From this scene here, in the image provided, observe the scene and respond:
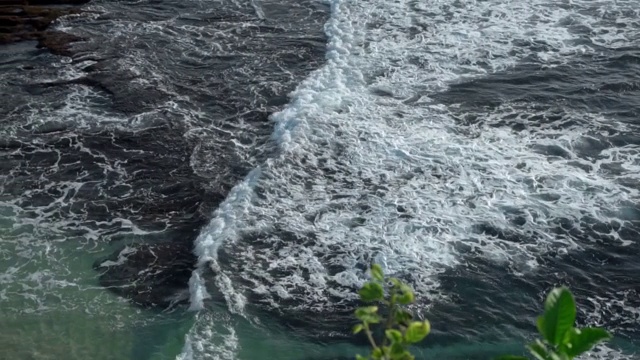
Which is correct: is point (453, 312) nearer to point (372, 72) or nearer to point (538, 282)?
point (538, 282)

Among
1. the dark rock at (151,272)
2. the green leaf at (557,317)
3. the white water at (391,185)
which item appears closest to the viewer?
the green leaf at (557,317)

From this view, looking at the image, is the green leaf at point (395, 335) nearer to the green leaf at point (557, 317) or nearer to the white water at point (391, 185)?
the green leaf at point (557, 317)

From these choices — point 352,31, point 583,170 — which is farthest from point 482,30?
point 583,170

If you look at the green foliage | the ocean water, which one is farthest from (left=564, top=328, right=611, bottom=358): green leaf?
the ocean water

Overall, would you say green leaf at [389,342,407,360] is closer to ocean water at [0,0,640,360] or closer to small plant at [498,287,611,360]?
small plant at [498,287,611,360]

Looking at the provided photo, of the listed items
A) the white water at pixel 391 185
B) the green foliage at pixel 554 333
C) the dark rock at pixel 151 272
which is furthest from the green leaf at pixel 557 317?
the dark rock at pixel 151 272
